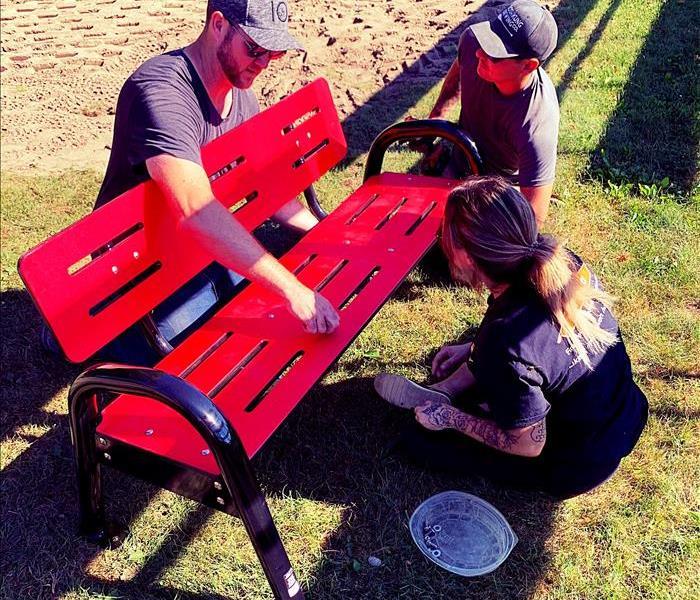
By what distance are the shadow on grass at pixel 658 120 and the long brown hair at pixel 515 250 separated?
285 centimetres

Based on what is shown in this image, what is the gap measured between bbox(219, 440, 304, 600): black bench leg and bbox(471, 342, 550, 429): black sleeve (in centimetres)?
81

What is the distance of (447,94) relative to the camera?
402cm

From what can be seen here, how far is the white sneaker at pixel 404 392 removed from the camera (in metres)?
2.98

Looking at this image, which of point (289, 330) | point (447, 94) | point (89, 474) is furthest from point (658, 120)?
point (89, 474)

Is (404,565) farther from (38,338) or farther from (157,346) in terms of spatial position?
(38,338)

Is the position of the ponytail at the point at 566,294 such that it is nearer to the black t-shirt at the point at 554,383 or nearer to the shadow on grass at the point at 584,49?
the black t-shirt at the point at 554,383

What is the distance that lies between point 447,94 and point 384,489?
7.81 ft

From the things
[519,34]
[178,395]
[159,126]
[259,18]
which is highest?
[259,18]

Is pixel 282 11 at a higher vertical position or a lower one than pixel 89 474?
higher

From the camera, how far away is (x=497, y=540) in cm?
259

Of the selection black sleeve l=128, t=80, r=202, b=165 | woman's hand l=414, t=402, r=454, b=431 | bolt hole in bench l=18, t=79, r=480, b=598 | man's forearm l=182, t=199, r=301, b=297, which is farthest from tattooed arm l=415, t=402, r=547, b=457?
black sleeve l=128, t=80, r=202, b=165

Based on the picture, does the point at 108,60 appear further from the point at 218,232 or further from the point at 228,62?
the point at 218,232

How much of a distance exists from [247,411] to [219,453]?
0.44 m

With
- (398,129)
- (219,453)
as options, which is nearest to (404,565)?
(219,453)
